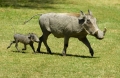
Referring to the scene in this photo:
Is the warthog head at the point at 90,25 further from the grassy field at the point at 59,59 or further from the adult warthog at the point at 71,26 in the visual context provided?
the grassy field at the point at 59,59

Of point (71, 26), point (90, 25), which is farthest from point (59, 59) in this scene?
point (90, 25)

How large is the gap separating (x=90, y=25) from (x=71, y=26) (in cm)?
66

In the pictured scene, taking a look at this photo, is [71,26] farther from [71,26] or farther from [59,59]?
[59,59]

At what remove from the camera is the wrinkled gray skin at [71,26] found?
476 inches

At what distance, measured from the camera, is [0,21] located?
71.3 feet

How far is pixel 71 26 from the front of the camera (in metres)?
12.4

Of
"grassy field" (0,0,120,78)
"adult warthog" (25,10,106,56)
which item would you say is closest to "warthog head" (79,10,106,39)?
"adult warthog" (25,10,106,56)

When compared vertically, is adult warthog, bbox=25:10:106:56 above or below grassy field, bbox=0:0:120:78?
above

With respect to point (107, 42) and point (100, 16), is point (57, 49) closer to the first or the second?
point (107, 42)

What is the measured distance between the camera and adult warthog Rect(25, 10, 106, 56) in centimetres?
1209

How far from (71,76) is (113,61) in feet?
8.47

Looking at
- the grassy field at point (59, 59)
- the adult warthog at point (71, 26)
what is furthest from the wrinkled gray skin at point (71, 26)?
the grassy field at point (59, 59)

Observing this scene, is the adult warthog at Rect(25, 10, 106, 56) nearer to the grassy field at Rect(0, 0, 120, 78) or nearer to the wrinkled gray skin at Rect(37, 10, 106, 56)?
the wrinkled gray skin at Rect(37, 10, 106, 56)

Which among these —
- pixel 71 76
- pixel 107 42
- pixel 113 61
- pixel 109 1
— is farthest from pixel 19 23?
pixel 109 1
